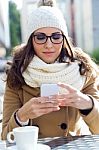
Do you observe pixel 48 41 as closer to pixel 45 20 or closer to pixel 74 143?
pixel 45 20

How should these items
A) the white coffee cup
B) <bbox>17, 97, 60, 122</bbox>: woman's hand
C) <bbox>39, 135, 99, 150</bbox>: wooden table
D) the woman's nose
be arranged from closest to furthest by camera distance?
1. the white coffee cup
2. <bbox>39, 135, 99, 150</bbox>: wooden table
3. <bbox>17, 97, 60, 122</bbox>: woman's hand
4. the woman's nose

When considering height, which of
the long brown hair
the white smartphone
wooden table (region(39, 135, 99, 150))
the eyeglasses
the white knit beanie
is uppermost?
the white knit beanie

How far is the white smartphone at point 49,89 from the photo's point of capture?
4.75 ft

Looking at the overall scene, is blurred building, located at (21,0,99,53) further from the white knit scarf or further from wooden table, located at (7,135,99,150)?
wooden table, located at (7,135,99,150)

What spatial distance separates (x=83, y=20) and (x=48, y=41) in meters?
19.6

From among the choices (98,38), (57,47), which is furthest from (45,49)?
(98,38)

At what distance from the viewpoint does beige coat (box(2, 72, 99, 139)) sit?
5.66 ft

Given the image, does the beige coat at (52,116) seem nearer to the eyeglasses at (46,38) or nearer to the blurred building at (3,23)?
the eyeglasses at (46,38)

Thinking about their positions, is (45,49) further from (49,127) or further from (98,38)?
(98,38)

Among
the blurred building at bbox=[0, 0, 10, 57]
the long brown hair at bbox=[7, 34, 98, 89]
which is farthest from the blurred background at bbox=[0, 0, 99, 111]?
the long brown hair at bbox=[7, 34, 98, 89]

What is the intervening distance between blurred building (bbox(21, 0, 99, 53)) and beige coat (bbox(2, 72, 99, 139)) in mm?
15315

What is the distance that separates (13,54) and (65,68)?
26 cm

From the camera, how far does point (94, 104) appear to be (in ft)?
5.24

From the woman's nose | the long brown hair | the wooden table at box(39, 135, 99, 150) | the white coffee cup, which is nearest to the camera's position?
the white coffee cup
